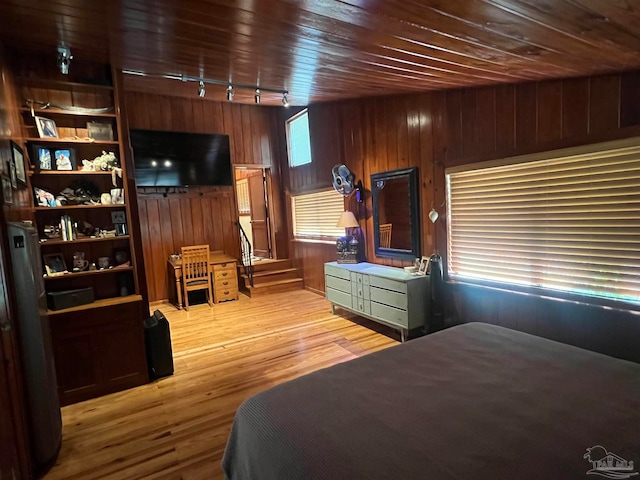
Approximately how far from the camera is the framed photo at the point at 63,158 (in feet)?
9.44

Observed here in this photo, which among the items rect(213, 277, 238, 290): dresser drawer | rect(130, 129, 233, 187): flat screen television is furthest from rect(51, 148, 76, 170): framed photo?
rect(213, 277, 238, 290): dresser drawer

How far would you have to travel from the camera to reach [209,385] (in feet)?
9.59

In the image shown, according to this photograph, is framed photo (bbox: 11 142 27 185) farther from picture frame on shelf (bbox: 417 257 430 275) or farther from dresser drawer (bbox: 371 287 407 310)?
picture frame on shelf (bbox: 417 257 430 275)

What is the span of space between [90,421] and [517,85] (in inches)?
169

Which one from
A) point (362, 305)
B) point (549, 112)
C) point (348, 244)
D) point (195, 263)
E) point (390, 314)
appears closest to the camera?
point (549, 112)

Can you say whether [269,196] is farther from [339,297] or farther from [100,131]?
[100,131]

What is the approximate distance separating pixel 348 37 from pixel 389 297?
2592mm

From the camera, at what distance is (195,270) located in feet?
17.7

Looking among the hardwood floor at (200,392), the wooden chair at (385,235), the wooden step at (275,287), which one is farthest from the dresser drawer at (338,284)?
the wooden step at (275,287)

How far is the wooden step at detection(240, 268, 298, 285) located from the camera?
623 cm

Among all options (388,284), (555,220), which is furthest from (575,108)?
(388,284)

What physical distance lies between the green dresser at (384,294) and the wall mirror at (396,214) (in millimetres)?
269

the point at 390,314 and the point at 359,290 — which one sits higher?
the point at 359,290

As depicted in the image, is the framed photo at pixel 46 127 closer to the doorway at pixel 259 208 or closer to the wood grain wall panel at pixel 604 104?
the doorway at pixel 259 208
